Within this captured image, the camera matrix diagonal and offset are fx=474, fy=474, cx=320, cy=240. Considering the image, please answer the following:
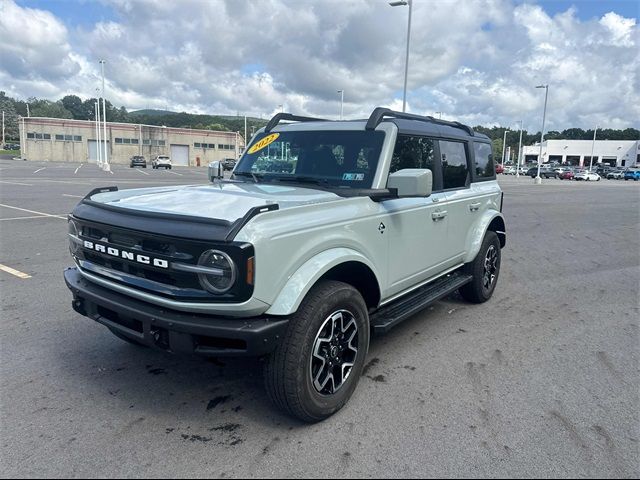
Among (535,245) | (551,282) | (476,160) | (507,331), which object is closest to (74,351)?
(507,331)

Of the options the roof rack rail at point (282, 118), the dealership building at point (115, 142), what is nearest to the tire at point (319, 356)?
the roof rack rail at point (282, 118)

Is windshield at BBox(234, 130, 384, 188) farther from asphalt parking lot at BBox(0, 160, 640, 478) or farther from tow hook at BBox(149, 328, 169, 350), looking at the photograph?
tow hook at BBox(149, 328, 169, 350)

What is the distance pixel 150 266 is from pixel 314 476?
1.52m

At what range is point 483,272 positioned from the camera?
5.60 metres

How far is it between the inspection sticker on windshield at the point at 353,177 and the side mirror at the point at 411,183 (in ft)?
1.33

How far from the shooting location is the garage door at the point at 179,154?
80.2 metres

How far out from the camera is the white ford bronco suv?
8.74 ft

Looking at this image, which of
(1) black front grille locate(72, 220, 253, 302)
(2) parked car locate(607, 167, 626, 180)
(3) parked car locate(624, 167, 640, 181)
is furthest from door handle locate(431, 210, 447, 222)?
(2) parked car locate(607, 167, 626, 180)

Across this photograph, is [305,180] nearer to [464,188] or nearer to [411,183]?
[411,183]

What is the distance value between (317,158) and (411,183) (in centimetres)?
114

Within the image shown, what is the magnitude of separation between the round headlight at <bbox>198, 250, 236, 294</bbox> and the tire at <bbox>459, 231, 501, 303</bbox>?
11.7 feet

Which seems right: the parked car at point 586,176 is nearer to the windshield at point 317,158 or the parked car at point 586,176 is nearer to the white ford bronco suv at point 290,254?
the white ford bronco suv at point 290,254

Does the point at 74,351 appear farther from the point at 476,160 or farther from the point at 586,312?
the point at 586,312

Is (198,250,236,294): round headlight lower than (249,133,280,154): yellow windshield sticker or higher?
lower
